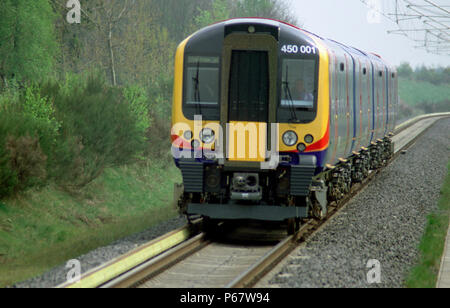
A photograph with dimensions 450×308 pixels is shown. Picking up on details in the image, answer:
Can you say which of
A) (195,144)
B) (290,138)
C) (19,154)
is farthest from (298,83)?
(19,154)

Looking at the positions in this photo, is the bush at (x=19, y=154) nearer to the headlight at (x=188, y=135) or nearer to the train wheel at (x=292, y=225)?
the headlight at (x=188, y=135)

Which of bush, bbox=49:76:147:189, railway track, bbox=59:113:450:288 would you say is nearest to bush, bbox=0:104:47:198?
bush, bbox=49:76:147:189

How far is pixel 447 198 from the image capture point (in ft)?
57.4

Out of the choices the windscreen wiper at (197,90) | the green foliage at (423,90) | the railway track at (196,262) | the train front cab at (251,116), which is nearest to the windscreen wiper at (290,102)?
the train front cab at (251,116)

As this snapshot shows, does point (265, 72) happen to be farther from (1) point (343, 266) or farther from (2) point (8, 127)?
(2) point (8, 127)

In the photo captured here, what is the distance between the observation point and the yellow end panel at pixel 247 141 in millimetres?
11367

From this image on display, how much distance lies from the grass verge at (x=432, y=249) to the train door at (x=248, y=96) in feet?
9.15

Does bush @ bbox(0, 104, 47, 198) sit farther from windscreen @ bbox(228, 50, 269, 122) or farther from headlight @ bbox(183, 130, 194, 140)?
windscreen @ bbox(228, 50, 269, 122)

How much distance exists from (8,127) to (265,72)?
752 centimetres

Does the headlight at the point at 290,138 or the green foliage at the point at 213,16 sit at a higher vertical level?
the green foliage at the point at 213,16

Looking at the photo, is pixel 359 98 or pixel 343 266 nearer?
pixel 343 266

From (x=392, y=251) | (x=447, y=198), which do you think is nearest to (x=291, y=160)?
(x=392, y=251)

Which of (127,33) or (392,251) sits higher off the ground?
(127,33)

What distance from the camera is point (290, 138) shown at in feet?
37.9
